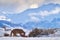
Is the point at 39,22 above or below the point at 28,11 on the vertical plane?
below

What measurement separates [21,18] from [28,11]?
0.52 ft

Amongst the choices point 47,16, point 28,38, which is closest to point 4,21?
point 28,38

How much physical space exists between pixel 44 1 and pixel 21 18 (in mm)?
462

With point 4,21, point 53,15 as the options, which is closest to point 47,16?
point 53,15

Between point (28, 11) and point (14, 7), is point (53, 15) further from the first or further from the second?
point (14, 7)

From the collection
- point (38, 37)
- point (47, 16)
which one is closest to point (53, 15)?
point (47, 16)

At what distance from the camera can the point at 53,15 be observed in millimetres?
2604

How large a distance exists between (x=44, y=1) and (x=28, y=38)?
648 mm

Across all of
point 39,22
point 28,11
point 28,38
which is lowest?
point 28,38

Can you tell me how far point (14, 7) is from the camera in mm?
2643

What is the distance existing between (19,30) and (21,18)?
0.64 feet

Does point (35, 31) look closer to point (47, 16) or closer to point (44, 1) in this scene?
point (47, 16)

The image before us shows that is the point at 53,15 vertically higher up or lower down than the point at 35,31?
higher up

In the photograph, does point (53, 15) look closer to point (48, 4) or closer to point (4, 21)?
point (48, 4)
